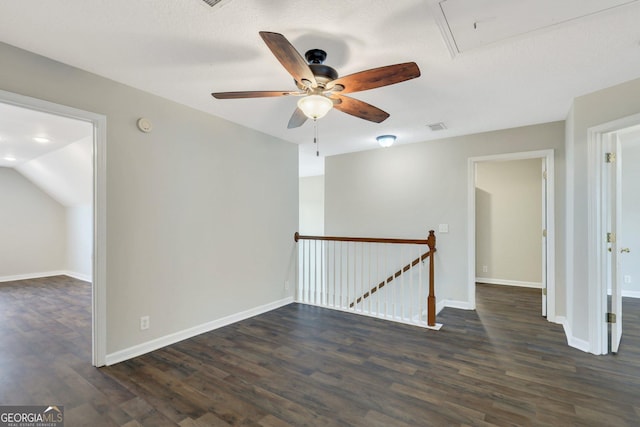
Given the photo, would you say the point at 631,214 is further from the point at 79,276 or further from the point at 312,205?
the point at 79,276

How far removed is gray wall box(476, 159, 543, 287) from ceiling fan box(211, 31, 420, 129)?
4.60 metres

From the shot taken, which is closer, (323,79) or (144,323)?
(323,79)

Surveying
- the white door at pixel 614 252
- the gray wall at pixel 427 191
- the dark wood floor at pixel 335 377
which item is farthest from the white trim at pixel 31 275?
the white door at pixel 614 252

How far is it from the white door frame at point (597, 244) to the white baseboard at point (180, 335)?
133 inches

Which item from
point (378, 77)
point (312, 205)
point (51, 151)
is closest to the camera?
point (378, 77)

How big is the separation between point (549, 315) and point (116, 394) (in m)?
4.42

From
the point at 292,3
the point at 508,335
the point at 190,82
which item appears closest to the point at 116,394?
the point at 190,82

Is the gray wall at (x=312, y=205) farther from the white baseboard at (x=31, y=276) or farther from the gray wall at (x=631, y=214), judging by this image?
the white baseboard at (x=31, y=276)

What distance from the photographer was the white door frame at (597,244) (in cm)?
270

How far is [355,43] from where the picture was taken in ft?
6.45

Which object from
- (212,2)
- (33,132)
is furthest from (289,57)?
(33,132)

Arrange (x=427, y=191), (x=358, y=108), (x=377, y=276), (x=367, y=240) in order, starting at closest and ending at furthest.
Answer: (x=358, y=108) < (x=367, y=240) < (x=427, y=191) < (x=377, y=276)

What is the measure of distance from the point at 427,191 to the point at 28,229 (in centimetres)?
812

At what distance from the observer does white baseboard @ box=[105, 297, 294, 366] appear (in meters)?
2.58
